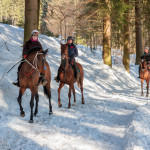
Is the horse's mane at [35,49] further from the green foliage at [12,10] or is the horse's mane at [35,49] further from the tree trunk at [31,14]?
the green foliage at [12,10]

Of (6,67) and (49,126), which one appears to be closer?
(49,126)

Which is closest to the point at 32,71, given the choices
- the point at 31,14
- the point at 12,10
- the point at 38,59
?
the point at 38,59

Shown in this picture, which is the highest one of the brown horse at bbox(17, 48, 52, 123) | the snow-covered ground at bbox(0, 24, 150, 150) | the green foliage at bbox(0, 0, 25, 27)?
the green foliage at bbox(0, 0, 25, 27)

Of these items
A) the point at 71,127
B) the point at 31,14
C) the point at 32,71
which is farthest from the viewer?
the point at 31,14

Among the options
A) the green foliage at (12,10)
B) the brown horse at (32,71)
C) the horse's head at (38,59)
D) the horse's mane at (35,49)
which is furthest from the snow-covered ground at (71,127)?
the green foliage at (12,10)

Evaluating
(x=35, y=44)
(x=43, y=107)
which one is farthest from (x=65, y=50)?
(x=43, y=107)

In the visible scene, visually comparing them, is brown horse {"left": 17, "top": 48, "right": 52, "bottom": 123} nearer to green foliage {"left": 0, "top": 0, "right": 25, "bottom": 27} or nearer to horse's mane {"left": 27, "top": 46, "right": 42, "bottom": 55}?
horse's mane {"left": 27, "top": 46, "right": 42, "bottom": 55}

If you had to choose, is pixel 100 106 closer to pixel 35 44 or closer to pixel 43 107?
pixel 43 107

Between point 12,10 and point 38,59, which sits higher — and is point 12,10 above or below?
above

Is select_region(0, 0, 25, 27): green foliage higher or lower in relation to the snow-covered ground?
higher

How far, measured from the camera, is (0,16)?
76312mm

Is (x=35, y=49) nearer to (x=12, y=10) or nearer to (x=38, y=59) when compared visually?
(x=38, y=59)

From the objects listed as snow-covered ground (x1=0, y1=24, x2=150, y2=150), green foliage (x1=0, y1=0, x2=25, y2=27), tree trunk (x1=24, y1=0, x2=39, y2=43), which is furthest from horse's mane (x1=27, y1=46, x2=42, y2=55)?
green foliage (x1=0, y1=0, x2=25, y2=27)

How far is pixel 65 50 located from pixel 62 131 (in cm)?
392
